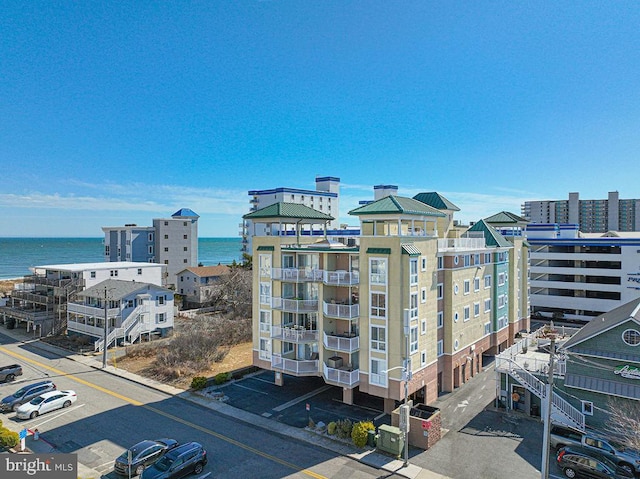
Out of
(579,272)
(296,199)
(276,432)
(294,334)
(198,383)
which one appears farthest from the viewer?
(296,199)

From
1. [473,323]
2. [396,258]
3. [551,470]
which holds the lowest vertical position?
[551,470]

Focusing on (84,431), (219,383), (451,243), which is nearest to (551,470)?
(451,243)

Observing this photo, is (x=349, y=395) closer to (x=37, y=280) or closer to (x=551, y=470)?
(x=551, y=470)

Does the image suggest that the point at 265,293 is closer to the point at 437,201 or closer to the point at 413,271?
the point at 413,271

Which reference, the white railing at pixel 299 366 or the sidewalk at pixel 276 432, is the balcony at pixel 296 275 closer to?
the white railing at pixel 299 366

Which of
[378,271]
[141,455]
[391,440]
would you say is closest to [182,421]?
[141,455]

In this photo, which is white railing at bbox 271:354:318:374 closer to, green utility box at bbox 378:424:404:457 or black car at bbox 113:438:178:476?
green utility box at bbox 378:424:404:457
